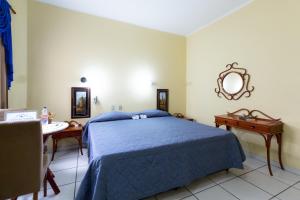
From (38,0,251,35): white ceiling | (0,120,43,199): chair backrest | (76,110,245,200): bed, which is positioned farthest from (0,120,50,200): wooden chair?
(38,0,251,35): white ceiling

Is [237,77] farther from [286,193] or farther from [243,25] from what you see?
[286,193]

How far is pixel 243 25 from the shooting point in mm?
2918

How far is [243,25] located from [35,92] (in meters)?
3.99

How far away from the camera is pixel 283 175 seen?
7.31 feet

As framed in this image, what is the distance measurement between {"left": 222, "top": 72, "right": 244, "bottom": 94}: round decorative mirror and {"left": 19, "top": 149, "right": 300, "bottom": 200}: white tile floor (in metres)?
1.36

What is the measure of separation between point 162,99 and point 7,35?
3093mm

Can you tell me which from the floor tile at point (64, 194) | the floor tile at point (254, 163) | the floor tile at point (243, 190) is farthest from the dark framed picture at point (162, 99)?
the floor tile at point (64, 194)

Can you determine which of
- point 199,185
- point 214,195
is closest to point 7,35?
point 199,185

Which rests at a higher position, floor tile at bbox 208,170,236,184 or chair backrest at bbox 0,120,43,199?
chair backrest at bbox 0,120,43,199

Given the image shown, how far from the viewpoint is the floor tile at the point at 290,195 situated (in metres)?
1.75

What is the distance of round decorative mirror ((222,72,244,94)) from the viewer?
2984 millimetres

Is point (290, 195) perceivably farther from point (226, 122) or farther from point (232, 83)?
point (232, 83)

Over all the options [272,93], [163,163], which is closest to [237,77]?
[272,93]

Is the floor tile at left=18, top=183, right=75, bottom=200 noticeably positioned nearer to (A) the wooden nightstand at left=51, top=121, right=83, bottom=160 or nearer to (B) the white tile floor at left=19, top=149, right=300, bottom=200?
(B) the white tile floor at left=19, top=149, right=300, bottom=200
